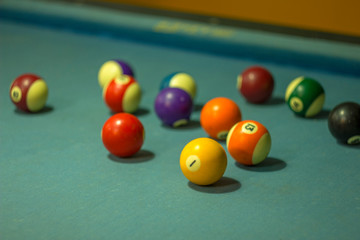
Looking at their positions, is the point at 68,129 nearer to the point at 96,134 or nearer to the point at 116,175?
the point at 96,134

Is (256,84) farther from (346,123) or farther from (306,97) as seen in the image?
(346,123)

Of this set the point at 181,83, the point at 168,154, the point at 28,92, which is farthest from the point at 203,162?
the point at 28,92

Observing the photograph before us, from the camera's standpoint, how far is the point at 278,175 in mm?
3582

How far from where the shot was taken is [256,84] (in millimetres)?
4887

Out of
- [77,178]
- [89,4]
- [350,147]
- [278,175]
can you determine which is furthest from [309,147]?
[89,4]

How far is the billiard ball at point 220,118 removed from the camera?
13.3 ft

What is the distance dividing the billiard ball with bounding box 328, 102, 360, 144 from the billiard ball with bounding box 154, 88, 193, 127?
115cm

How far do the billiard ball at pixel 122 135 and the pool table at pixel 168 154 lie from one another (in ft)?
0.33

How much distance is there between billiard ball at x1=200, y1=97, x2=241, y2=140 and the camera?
4.05 meters

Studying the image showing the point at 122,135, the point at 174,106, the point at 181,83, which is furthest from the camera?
the point at 181,83

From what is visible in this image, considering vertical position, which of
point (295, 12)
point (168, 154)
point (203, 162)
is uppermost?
point (295, 12)

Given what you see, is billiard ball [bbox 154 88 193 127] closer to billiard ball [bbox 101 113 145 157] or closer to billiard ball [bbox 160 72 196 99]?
billiard ball [bbox 160 72 196 99]

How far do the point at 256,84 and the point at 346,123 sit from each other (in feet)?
3.79

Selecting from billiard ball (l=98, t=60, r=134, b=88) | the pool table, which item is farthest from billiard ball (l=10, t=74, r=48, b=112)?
billiard ball (l=98, t=60, r=134, b=88)
